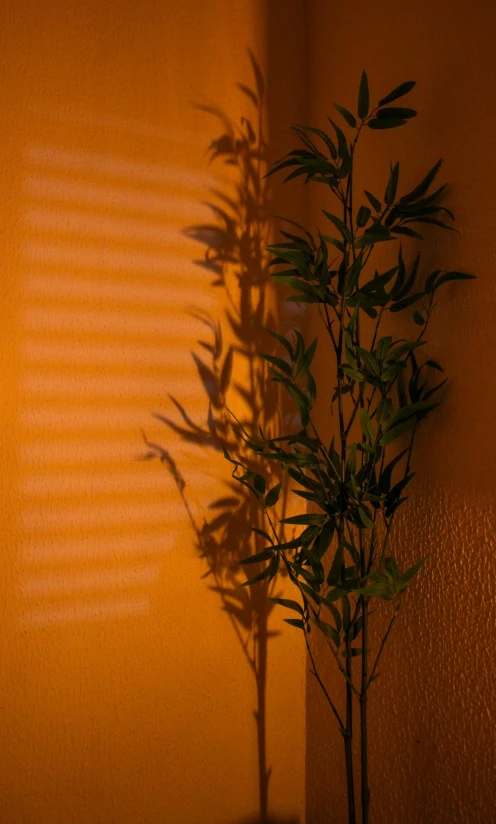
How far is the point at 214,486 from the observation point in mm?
1897

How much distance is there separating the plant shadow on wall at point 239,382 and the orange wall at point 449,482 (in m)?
0.35

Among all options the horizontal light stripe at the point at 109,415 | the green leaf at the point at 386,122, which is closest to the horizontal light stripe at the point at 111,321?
the horizontal light stripe at the point at 109,415

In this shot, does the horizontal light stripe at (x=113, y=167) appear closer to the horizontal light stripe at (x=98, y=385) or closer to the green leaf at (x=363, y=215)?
the horizontal light stripe at (x=98, y=385)

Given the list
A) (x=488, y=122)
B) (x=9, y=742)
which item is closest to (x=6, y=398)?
(x=9, y=742)

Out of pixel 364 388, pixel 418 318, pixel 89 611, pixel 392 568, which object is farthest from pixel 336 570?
pixel 89 611

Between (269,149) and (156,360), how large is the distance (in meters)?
0.64

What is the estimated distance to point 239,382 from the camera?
6.35ft

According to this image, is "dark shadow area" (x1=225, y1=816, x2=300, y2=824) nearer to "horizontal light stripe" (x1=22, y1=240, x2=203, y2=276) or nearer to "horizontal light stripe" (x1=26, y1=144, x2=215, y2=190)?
"horizontal light stripe" (x1=22, y1=240, x2=203, y2=276)

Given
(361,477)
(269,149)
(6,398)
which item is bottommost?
(361,477)

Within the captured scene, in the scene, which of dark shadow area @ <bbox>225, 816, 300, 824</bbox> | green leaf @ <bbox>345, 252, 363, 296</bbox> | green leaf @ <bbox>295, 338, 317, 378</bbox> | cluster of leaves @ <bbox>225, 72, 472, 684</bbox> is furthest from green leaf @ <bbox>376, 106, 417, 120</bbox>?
dark shadow area @ <bbox>225, 816, 300, 824</bbox>

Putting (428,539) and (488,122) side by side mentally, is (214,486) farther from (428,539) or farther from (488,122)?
(488,122)

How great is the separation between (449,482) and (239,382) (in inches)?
24.9

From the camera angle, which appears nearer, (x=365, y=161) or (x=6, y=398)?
(x=6, y=398)

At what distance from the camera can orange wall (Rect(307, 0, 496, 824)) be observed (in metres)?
1.42
